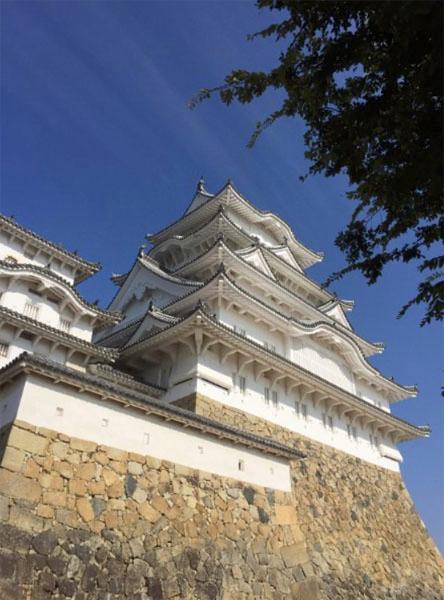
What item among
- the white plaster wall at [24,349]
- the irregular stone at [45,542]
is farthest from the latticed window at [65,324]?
the irregular stone at [45,542]

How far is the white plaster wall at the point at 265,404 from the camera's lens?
15305 millimetres

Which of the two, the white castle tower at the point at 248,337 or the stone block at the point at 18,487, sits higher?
the white castle tower at the point at 248,337

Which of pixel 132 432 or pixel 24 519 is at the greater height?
pixel 132 432

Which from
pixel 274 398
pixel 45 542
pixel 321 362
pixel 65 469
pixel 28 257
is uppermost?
pixel 28 257

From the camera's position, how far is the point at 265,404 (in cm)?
1686

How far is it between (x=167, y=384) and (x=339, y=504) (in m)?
7.78

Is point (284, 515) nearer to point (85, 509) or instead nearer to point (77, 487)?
point (85, 509)

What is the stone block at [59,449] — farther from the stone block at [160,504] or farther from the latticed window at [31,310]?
the latticed window at [31,310]

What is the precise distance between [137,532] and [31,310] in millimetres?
9357

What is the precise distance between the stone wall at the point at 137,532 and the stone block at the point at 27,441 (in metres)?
0.02

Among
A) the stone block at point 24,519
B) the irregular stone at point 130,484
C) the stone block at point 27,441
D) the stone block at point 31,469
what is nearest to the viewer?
the stone block at point 24,519

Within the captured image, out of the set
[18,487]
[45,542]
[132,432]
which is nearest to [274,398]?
[132,432]

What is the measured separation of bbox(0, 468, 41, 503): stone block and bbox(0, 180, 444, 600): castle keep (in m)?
0.02

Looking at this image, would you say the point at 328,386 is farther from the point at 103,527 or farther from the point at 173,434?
the point at 103,527
